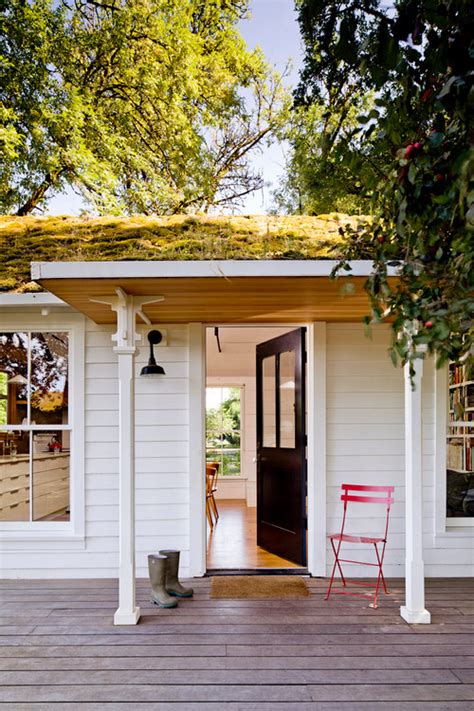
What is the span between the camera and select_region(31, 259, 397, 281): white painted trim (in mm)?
3689

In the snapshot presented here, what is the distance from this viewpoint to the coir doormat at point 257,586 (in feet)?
15.7

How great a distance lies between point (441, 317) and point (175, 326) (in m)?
4.20

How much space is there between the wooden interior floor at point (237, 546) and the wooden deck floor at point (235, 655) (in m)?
0.88

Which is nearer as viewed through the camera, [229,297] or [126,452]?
[126,452]

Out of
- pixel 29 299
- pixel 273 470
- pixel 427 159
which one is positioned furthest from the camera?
pixel 273 470

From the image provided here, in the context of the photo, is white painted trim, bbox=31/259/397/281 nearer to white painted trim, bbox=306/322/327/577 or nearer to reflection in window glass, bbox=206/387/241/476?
white painted trim, bbox=306/322/327/577

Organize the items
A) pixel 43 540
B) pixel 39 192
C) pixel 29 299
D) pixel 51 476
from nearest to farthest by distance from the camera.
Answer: pixel 29 299 → pixel 43 540 → pixel 51 476 → pixel 39 192

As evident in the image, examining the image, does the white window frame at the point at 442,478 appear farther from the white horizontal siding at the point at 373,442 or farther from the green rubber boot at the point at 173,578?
the green rubber boot at the point at 173,578

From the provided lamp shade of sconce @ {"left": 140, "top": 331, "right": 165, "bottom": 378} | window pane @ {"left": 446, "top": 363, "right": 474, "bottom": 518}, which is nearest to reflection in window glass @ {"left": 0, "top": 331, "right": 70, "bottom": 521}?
A: lamp shade of sconce @ {"left": 140, "top": 331, "right": 165, "bottom": 378}

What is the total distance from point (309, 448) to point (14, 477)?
2.63 meters

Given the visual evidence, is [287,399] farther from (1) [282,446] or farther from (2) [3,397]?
(2) [3,397]

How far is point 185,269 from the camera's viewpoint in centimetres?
372

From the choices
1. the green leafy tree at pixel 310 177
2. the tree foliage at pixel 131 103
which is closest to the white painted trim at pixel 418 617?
the green leafy tree at pixel 310 177

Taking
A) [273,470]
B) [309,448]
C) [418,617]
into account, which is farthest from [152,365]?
[418,617]
